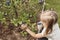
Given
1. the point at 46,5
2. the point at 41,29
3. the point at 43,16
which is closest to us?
the point at 43,16

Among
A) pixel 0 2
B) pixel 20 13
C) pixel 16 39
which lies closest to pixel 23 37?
pixel 16 39

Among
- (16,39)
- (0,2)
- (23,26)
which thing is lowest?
(16,39)

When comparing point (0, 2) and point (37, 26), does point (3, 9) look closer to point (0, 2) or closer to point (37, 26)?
point (0, 2)

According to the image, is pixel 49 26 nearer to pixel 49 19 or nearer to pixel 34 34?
pixel 49 19

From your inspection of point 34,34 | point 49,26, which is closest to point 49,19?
point 49,26

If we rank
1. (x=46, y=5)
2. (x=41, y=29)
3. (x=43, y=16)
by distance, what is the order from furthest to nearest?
(x=46, y=5) < (x=41, y=29) < (x=43, y=16)

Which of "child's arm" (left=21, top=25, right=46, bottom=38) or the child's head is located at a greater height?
the child's head

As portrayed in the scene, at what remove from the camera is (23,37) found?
2771 mm

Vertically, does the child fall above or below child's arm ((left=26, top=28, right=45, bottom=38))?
above

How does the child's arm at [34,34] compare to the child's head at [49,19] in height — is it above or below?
below

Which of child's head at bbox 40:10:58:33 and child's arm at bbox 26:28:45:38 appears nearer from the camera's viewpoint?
child's head at bbox 40:10:58:33

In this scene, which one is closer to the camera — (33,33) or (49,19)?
(49,19)

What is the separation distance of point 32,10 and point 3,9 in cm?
28

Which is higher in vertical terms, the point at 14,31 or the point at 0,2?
the point at 0,2
